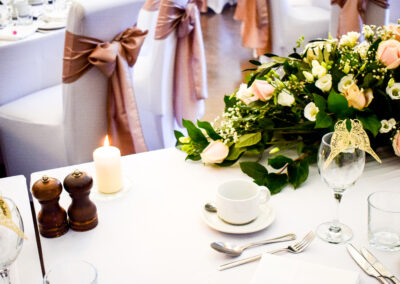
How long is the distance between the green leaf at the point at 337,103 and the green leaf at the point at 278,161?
0.56 ft

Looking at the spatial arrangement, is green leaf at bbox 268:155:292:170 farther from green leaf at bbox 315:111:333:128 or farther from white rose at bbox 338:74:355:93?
white rose at bbox 338:74:355:93

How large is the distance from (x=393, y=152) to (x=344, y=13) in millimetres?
2072

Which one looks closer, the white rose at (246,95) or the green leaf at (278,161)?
the green leaf at (278,161)

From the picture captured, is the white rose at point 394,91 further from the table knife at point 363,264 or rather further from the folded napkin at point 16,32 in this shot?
the folded napkin at point 16,32

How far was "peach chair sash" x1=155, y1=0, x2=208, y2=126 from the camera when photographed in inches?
103

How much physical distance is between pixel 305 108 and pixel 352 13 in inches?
86.0

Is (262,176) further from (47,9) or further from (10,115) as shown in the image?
(47,9)

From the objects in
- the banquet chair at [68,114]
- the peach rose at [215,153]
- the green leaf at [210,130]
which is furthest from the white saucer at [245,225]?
the banquet chair at [68,114]

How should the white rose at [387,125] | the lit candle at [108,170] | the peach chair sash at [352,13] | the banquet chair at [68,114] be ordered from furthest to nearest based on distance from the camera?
1. the peach chair sash at [352,13]
2. the banquet chair at [68,114]
3. the white rose at [387,125]
4. the lit candle at [108,170]

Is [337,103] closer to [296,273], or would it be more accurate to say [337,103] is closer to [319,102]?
[319,102]

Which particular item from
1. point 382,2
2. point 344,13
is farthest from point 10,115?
point 382,2

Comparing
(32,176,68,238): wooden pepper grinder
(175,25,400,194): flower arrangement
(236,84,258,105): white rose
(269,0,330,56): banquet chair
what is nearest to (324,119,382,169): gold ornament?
(175,25,400,194): flower arrangement

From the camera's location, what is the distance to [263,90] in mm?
1479

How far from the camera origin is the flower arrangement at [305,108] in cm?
139
